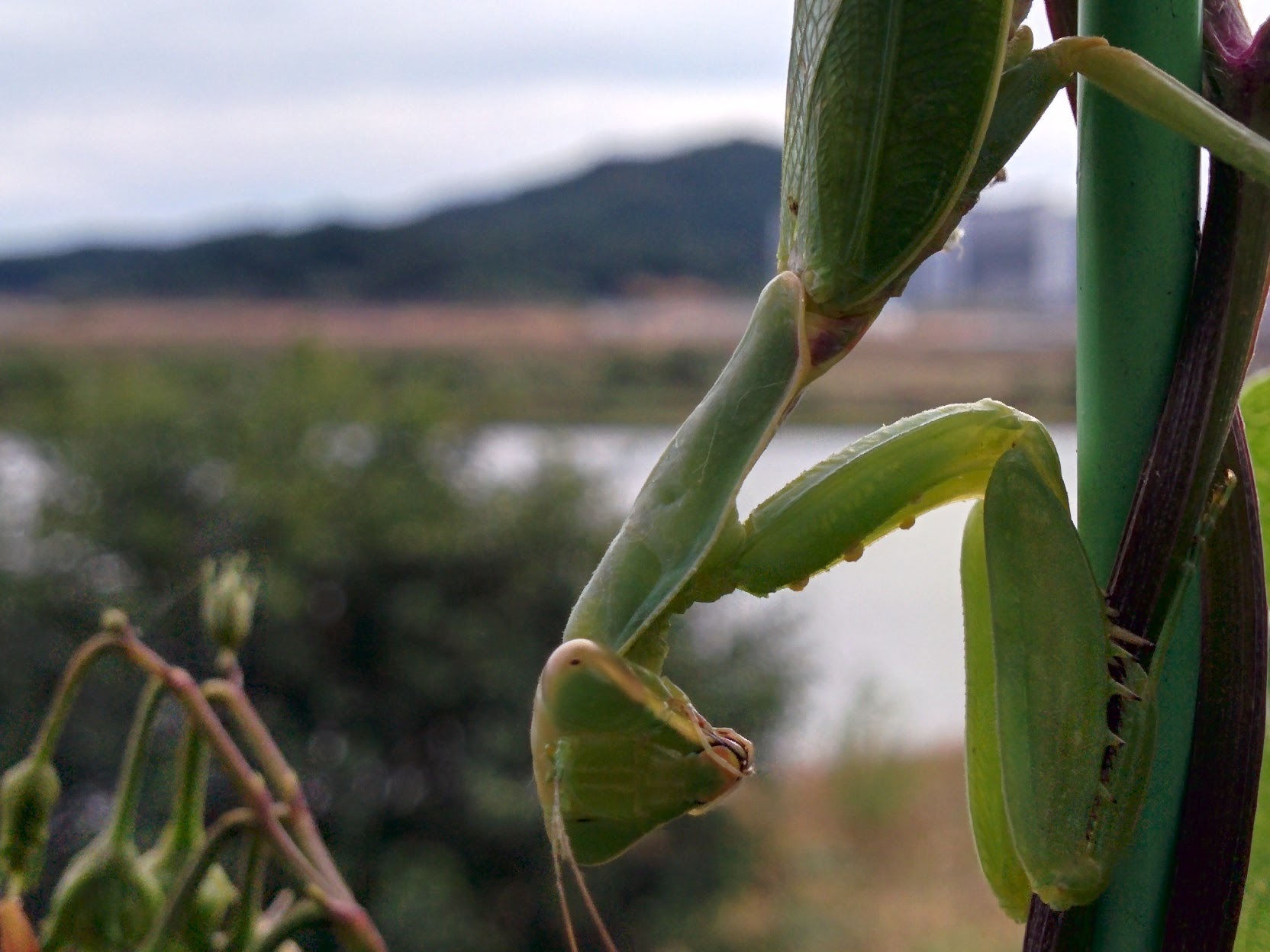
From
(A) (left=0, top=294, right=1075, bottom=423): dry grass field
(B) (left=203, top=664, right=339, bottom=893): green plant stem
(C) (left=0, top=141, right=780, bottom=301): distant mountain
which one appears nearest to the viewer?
(B) (left=203, top=664, right=339, bottom=893): green plant stem

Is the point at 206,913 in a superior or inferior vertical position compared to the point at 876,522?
inferior

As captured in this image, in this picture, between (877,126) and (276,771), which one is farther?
(276,771)

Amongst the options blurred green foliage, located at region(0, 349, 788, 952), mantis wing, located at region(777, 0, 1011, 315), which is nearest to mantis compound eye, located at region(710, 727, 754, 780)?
mantis wing, located at region(777, 0, 1011, 315)

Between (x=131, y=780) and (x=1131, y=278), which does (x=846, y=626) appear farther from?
(x=1131, y=278)

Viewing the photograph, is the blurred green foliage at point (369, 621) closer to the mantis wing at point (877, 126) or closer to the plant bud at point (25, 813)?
the plant bud at point (25, 813)

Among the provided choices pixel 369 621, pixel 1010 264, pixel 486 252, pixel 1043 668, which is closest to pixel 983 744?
pixel 1043 668

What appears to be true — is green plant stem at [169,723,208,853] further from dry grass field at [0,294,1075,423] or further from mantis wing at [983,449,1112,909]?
dry grass field at [0,294,1075,423]

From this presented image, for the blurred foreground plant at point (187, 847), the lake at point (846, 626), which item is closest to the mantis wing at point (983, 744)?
the blurred foreground plant at point (187, 847)
